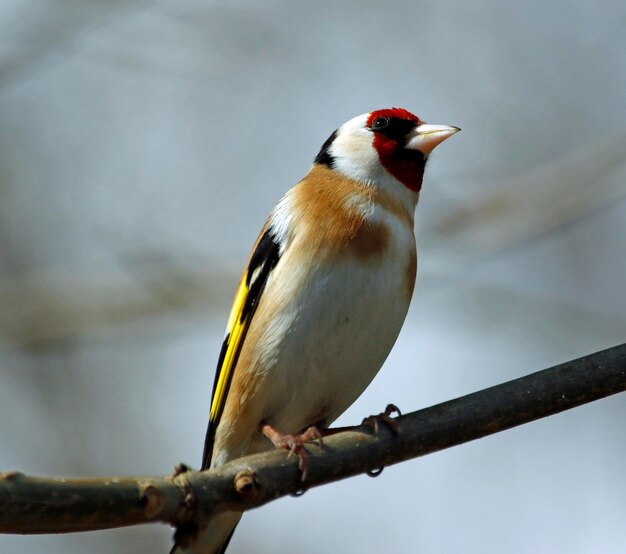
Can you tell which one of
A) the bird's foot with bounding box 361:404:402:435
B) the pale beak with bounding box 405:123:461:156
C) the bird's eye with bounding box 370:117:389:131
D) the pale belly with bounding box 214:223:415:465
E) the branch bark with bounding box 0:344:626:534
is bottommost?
the branch bark with bounding box 0:344:626:534

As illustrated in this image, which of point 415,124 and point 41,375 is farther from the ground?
point 41,375

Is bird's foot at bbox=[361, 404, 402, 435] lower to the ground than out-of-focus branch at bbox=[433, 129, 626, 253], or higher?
lower

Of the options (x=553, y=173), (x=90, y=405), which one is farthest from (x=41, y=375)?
(x=553, y=173)

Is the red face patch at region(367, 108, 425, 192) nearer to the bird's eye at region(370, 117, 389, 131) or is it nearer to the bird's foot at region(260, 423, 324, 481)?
the bird's eye at region(370, 117, 389, 131)

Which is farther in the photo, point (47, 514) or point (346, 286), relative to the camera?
point (346, 286)

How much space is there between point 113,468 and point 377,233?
16.3 ft

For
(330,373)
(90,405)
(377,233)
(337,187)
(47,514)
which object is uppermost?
(90,405)

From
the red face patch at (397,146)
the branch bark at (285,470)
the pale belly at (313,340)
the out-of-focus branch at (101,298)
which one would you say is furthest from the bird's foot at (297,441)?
the out-of-focus branch at (101,298)

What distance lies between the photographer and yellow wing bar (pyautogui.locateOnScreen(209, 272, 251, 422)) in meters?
4.97

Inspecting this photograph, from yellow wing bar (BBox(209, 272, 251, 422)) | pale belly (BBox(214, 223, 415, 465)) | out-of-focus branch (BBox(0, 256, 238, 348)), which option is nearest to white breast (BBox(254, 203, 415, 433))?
pale belly (BBox(214, 223, 415, 465))

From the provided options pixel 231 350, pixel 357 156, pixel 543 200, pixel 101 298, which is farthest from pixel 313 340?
pixel 101 298

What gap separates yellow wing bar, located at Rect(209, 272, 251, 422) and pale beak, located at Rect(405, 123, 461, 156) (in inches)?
49.4

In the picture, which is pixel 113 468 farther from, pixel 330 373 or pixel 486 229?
pixel 330 373

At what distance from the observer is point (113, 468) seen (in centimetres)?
886
